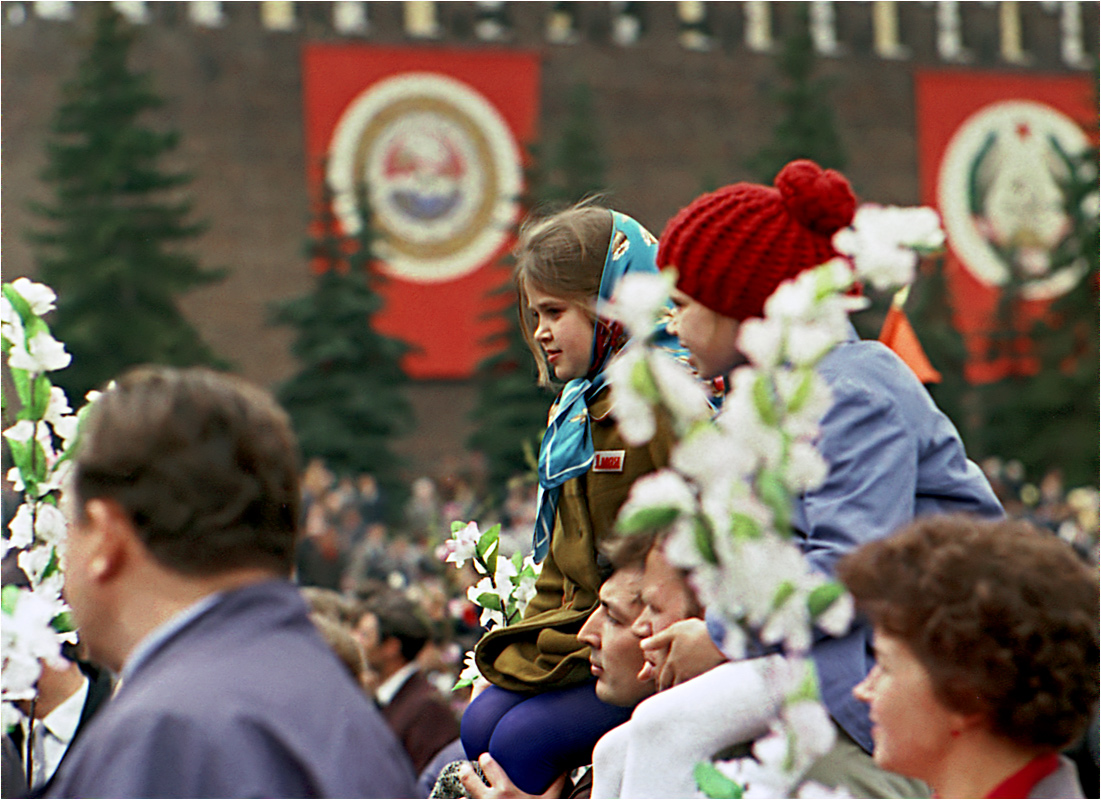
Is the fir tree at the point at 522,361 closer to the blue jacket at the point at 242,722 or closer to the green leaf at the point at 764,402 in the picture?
the blue jacket at the point at 242,722

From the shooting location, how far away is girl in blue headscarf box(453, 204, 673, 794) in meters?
3.44

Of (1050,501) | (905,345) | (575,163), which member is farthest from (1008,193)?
(905,345)

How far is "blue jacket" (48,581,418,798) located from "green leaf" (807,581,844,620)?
65 cm

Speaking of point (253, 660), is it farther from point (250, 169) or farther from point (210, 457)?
→ point (250, 169)

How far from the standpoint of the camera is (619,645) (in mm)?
3264

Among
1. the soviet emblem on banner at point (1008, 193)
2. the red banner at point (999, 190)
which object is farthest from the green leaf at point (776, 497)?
the soviet emblem on banner at point (1008, 193)

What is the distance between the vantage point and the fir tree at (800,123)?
3120cm

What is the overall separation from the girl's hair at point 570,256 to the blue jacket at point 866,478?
0.99 metres

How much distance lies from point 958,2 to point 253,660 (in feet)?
133

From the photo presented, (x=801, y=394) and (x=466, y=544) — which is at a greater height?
(x=801, y=394)

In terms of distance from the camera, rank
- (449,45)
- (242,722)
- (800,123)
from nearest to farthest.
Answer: (242,722), (800,123), (449,45)

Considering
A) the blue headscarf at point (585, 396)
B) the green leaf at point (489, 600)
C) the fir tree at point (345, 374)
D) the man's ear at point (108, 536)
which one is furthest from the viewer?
the fir tree at point (345, 374)

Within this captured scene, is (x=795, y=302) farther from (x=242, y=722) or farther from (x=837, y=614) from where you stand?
(x=242, y=722)

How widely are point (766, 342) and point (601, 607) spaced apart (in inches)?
68.1
